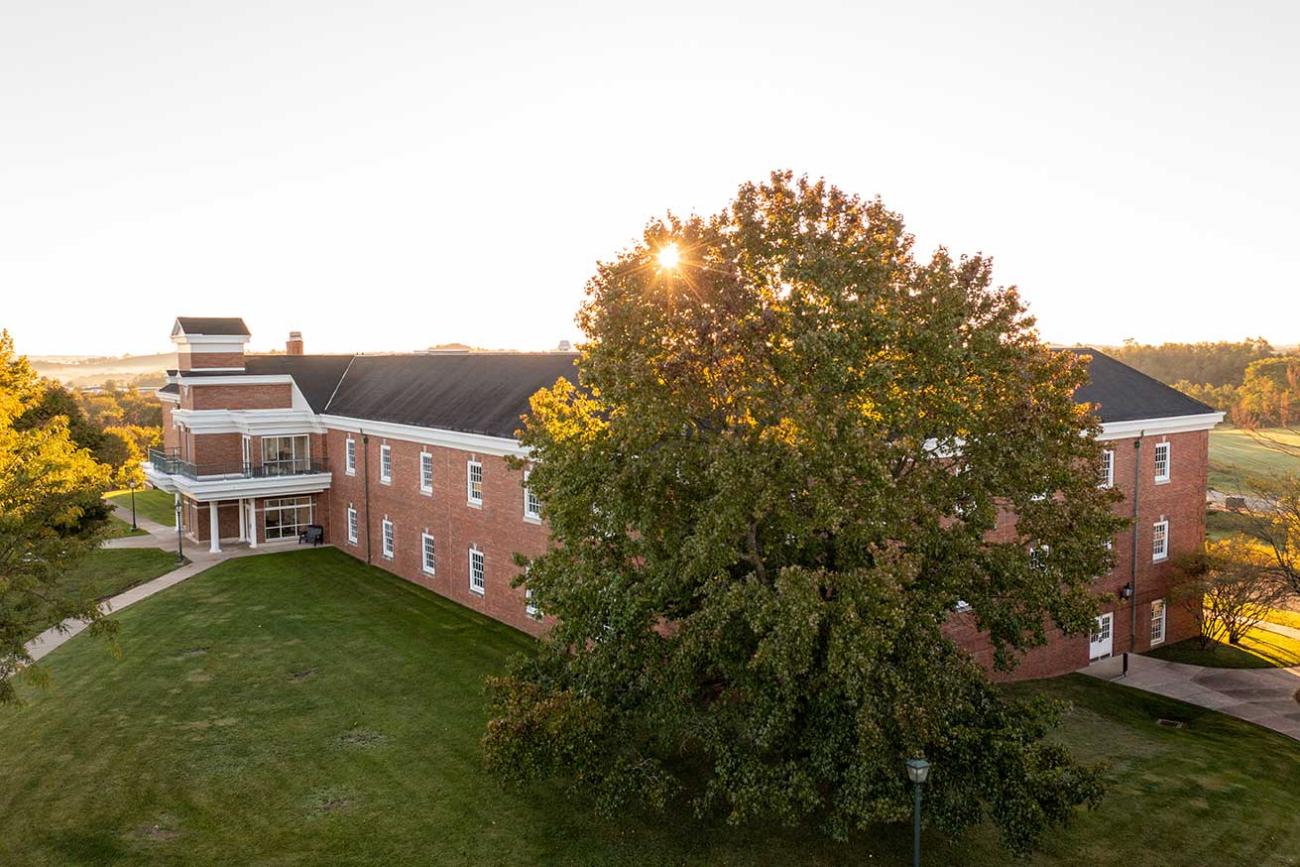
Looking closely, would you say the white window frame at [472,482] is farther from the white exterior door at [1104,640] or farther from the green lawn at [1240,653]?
the green lawn at [1240,653]

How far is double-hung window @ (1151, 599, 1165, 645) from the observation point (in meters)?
31.6

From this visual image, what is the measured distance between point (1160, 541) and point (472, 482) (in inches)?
982

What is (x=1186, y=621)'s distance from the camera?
1297 inches

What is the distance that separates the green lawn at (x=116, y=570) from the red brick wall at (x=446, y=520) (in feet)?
25.0

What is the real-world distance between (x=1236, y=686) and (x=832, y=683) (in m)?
22.3

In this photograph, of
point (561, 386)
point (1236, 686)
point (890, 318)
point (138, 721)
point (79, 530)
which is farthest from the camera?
point (79, 530)

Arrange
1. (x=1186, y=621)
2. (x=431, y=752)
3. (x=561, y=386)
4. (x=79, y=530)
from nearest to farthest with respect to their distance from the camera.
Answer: (x=561, y=386) < (x=431, y=752) < (x=1186, y=621) < (x=79, y=530)

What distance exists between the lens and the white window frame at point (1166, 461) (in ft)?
99.6

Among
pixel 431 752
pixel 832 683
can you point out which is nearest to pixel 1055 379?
pixel 832 683

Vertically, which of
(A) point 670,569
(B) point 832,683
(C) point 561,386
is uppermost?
(C) point 561,386

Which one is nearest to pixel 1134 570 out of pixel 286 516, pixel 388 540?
pixel 388 540

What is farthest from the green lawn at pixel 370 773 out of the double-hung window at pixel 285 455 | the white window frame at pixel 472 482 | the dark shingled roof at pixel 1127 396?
the double-hung window at pixel 285 455

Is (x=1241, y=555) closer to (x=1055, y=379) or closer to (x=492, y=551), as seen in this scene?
(x=1055, y=379)

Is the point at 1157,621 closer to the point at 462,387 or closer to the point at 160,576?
the point at 462,387
